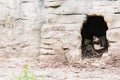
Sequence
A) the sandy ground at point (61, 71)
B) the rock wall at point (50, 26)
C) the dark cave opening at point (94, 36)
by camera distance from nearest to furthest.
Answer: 1. the sandy ground at point (61, 71)
2. the rock wall at point (50, 26)
3. the dark cave opening at point (94, 36)

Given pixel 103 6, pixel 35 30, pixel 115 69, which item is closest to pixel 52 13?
pixel 35 30

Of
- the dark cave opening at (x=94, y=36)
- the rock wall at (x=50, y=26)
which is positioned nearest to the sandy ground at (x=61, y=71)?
the rock wall at (x=50, y=26)

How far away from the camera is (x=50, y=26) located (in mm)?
7840

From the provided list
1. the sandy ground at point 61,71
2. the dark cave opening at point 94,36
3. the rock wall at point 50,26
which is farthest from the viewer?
the dark cave opening at point 94,36

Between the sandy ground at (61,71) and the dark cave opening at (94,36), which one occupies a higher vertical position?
the dark cave opening at (94,36)

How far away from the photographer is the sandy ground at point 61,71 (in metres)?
6.49

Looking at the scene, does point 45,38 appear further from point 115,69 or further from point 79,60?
point 115,69

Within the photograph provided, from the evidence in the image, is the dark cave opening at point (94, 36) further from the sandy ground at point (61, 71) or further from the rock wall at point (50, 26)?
the sandy ground at point (61, 71)

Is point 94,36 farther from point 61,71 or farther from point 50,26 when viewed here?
point 61,71

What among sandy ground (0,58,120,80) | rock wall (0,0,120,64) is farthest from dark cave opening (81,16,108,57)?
sandy ground (0,58,120,80)

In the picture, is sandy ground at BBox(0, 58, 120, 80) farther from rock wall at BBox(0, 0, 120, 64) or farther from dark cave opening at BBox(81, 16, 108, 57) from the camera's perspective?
dark cave opening at BBox(81, 16, 108, 57)

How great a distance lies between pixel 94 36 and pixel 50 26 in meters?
1.29

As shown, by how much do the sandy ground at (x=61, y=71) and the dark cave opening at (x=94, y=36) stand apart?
23.4 inches

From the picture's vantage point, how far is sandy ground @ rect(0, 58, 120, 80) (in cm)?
649
